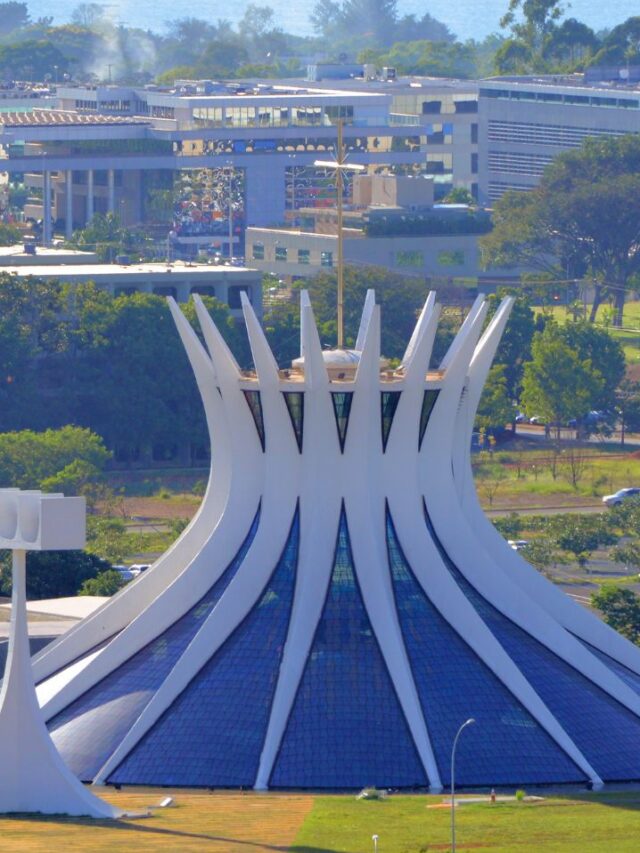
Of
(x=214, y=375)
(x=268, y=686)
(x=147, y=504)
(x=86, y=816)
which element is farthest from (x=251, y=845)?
(x=147, y=504)

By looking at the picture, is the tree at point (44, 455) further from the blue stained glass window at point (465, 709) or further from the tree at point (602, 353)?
the blue stained glass window at point (465, 709)

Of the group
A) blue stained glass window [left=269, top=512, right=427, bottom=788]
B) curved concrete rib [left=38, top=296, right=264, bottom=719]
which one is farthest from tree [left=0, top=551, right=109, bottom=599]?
blue stained glass window [left=269, top=512, right=427, bottom=788]

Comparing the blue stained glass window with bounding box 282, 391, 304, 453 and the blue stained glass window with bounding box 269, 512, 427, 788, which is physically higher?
the blue stained glass window with bounding box 282, 391, 304, 453

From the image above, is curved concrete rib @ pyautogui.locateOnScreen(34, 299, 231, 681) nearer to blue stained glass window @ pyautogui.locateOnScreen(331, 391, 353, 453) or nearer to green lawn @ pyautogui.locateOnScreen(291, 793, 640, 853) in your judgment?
blue stained glass window @ pyautogui.locateOnScreen(331, 391, 353, 453)

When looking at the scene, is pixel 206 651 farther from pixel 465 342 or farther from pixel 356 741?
pixel 465 342

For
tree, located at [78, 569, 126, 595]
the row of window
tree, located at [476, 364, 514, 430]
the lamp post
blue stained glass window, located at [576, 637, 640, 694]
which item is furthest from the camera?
tree, located at [476, 364, 514, 430]

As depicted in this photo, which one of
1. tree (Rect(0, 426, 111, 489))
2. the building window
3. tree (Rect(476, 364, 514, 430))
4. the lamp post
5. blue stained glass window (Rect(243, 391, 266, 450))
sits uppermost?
blue stained glass window (Rect(243, 391, 266, 450))

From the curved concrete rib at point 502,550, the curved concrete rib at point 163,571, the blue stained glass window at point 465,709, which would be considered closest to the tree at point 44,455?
the curved concrete rib at point 163,571
